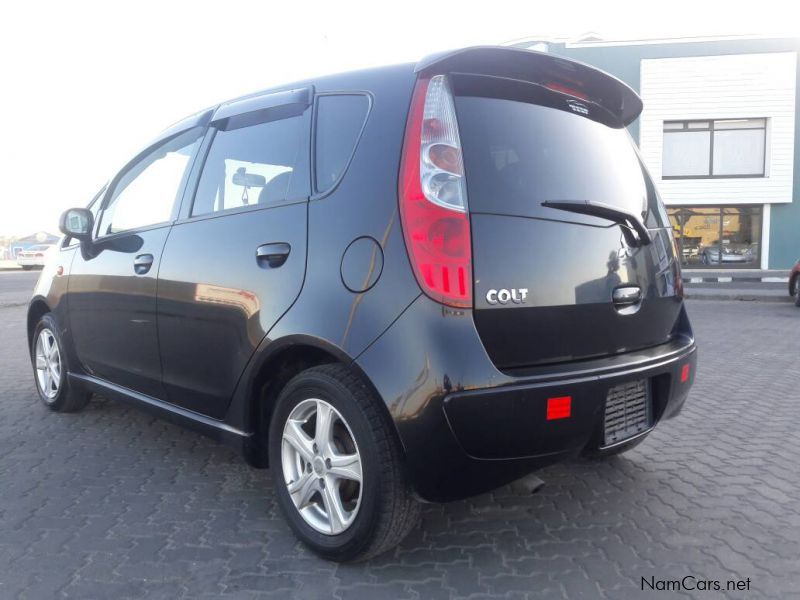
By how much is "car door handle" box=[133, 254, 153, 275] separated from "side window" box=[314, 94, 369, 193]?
47.3 inches

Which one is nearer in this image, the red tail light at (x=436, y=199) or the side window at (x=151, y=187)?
the red tail light at (x=436, y=199)

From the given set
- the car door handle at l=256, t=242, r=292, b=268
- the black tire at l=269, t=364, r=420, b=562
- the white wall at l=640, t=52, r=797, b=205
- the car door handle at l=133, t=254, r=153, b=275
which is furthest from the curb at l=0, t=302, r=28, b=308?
the white wall at l=640, t=52, r=797, b=205

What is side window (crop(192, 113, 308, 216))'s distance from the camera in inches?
112

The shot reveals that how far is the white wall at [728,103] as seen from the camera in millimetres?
23828

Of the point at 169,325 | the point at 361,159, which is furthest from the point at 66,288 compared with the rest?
the point at 361,159

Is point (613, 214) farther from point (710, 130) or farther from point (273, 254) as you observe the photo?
point (710, 130)

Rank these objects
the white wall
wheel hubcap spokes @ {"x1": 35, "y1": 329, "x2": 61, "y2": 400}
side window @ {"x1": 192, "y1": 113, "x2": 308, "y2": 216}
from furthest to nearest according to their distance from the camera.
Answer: the white wall
wheel hubcap spokes @ {"x1": 35, "y1": 329, "x2": 61, "y2": 400}
side window @ {"x1": 192, "y1": 113, "x2": 308, "y2": 216}

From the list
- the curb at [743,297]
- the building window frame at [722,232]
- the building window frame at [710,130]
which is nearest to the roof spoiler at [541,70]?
the curb at [743,297]

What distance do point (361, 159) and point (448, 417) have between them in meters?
0.98

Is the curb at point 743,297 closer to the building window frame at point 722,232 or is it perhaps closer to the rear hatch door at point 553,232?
the building window frame at point 722,232

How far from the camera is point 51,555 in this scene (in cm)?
272

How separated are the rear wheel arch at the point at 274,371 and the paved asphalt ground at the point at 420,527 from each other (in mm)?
432

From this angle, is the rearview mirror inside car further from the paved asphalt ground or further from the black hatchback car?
the paved asphalt ground

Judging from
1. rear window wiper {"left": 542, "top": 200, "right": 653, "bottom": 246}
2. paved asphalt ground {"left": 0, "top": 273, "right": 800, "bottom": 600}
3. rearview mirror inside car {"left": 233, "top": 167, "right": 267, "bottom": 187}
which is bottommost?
paved asphalt ground {"left": 0, "top": 273, "right": 800, "bottom": 600}
